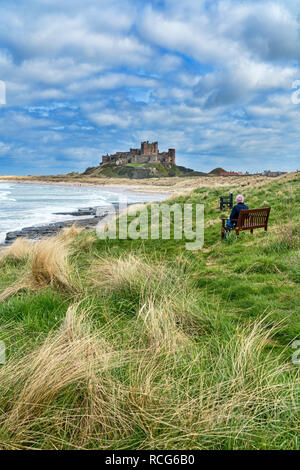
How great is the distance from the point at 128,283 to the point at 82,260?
3222 millimetres

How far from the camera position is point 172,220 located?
1330 cm

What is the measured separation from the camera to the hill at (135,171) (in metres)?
136

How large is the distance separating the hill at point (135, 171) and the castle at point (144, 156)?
18.0 ft

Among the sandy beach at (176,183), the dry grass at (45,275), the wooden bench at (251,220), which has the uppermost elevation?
the sandy beach at (176,183)

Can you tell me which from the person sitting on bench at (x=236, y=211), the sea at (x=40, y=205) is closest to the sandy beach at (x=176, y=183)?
the sea at (x=40, y=205)

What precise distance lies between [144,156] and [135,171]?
34.5m

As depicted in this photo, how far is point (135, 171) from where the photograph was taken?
456 feet

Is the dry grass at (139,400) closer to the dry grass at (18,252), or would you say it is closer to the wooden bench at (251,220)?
the wooden bench at (251,220)

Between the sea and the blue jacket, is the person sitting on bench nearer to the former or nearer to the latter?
the blue jacket

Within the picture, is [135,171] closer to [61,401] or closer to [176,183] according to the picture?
[176,183]

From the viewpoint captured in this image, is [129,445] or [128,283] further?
[128,283]

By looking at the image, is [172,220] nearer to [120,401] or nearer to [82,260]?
[82,260]
